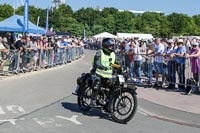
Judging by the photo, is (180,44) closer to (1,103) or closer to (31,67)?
(1,103)

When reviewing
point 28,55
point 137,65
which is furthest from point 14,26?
point 137,65

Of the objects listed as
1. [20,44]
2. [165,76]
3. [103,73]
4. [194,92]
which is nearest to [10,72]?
[20,44]

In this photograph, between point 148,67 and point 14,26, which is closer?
point 148,67

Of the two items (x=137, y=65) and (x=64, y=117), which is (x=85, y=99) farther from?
(x=137, y=65)

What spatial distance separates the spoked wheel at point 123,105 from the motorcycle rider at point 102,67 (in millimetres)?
498

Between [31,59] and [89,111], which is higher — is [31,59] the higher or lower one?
the higher one

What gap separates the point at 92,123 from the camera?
885cm

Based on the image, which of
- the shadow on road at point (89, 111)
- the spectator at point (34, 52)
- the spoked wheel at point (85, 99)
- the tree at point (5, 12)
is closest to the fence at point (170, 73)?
the shadow on road at point (89, 111)

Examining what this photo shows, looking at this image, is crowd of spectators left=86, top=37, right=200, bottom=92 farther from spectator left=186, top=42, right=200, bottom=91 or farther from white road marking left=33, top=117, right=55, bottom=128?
white road marking left=33, top=117, right=55, bottom=128

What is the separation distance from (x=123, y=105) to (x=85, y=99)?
4.01ft

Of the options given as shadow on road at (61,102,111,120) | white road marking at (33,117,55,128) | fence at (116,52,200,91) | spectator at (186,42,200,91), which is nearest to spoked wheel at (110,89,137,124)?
shadow on road at (61,102,111,120)

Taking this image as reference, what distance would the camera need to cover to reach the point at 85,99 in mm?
9992

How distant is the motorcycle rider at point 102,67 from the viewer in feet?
30.8

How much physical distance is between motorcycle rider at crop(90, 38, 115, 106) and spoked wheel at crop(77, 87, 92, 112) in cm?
29
